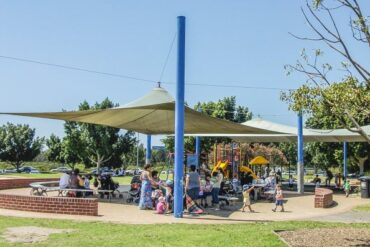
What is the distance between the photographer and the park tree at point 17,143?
65.8m

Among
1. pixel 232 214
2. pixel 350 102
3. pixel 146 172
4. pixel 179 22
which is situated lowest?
pixel 232 214

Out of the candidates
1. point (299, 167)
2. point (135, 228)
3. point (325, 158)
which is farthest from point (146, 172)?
point (325, 158)

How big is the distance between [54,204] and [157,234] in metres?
4.30

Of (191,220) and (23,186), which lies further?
(23,186)

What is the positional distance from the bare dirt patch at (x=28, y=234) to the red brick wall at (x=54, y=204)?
221cm

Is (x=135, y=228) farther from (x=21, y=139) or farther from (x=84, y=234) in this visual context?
(x=21, y=139)

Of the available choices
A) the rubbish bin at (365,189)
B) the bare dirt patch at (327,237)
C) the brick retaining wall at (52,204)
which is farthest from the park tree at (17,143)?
the bare dirt patch at (327,237)

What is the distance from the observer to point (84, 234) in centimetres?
955

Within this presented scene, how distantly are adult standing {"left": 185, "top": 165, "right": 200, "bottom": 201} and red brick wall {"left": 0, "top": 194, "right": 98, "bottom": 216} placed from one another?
265 centimetres

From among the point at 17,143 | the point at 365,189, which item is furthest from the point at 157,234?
the point at 17,143

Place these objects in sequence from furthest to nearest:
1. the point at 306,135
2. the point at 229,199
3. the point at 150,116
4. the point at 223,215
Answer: the point at 306,135, the point at 150,116, the point at 229,199, the point at 223,215

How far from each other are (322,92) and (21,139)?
6204cm

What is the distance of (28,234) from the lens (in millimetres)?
9555

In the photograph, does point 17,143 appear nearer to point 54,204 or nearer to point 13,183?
point 13,183
